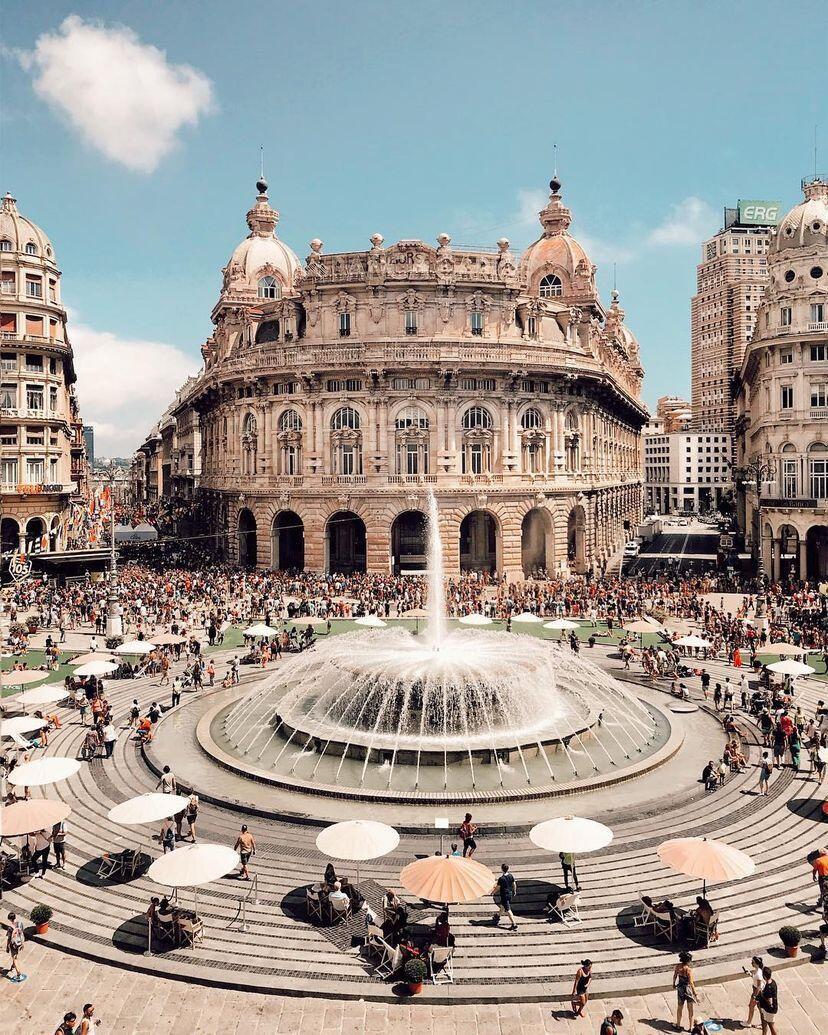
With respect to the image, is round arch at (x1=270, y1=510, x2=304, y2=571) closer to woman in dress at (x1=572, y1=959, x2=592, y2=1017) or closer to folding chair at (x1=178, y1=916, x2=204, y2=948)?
folding chair at (x1=178, y1=916, x2=204, y2=948)

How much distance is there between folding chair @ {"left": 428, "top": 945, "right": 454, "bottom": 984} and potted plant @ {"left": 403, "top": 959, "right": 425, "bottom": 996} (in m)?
0.53

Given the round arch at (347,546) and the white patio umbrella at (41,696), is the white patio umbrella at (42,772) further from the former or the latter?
the round arch at (347,546)

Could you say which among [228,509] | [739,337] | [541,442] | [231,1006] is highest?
[739,337]

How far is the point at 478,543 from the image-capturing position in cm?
6638

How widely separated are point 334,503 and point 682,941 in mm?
48143

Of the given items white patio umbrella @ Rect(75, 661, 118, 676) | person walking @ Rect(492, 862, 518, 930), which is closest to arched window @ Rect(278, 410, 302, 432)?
white patio umbrella @ Rect(75, 661, 118, 676)

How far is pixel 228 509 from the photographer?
227 ft

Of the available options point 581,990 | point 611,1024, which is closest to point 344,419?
point 581,990

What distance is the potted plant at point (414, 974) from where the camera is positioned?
1424 centimetres

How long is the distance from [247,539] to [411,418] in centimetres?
1868

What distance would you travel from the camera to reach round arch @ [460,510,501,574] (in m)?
65.8

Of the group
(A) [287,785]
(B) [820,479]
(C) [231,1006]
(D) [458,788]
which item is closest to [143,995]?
(C) [231,1006]

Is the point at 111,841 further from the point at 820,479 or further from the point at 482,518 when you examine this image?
the point at 820,479

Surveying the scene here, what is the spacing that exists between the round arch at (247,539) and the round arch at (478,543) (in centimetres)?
1763
